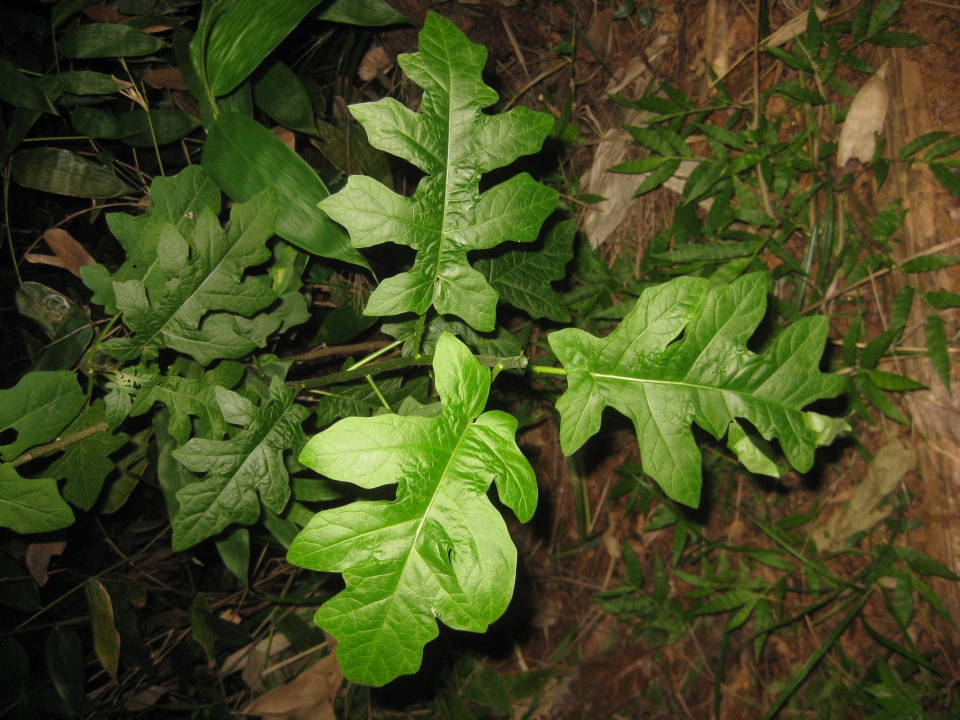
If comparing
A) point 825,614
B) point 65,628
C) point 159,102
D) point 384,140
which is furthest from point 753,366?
point 65,628

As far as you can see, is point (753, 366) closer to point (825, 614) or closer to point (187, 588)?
point (825, 614)

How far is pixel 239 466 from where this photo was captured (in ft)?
4.31

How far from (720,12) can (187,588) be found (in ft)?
9.68

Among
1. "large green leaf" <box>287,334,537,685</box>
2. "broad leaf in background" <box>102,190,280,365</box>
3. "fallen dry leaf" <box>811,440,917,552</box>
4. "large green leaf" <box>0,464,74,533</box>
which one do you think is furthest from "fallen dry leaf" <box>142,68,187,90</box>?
"fallen dry leaf" <box>811,440,917,552</box>

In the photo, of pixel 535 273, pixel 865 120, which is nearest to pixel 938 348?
pixel 865 120

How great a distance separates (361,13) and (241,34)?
1.33 ft

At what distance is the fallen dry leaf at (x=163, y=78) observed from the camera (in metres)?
1.62

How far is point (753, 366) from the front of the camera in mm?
1222

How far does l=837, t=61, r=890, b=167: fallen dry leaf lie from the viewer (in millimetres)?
2020

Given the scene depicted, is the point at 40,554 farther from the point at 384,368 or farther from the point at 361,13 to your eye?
the point at 361,13

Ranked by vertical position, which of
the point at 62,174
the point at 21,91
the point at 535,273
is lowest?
the point at 535,273

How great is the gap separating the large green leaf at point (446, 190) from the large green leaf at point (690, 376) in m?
0.27

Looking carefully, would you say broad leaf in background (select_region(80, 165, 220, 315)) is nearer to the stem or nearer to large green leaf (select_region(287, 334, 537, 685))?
the stem

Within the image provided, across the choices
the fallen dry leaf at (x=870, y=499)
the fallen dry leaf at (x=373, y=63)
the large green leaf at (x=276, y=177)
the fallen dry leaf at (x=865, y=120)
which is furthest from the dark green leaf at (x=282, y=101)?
the fallen dry leaf at (x=870, y=499)
